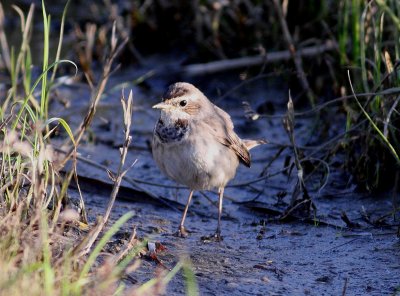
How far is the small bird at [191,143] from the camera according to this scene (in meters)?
6.14

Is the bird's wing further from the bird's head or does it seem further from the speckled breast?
the speckled breast

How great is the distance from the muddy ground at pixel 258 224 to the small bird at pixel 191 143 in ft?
1.22

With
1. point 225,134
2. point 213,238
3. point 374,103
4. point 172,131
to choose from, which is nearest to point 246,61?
point 374,103

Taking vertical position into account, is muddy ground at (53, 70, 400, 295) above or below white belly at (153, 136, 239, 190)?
below

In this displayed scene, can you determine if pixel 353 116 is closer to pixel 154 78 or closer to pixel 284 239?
pixel 284 239

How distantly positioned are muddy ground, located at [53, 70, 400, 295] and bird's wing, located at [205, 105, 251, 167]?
1.10 feet

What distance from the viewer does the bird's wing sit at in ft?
21.1

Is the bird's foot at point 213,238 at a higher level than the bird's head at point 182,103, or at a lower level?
lower

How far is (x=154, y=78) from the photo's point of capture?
400 inches

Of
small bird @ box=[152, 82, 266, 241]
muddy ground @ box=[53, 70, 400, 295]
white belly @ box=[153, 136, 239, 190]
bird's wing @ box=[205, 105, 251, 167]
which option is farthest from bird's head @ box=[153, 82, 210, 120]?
muddy ground @ box=[53, 70, 400, 295]

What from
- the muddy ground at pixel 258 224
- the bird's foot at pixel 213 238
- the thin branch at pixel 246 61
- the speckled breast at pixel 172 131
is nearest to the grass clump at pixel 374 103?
the muddy ground at pixel 258 224

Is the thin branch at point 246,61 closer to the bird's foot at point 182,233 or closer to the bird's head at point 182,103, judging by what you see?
the bird's head at point 182,103

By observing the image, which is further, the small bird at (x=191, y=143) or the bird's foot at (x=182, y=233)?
the bird's foot at (x=182, y=233)

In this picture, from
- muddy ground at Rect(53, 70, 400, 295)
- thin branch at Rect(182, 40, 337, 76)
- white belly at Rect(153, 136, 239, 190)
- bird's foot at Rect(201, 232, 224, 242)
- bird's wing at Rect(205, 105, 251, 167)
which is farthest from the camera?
thin branch at Rect(182, 40, 337, 76)
